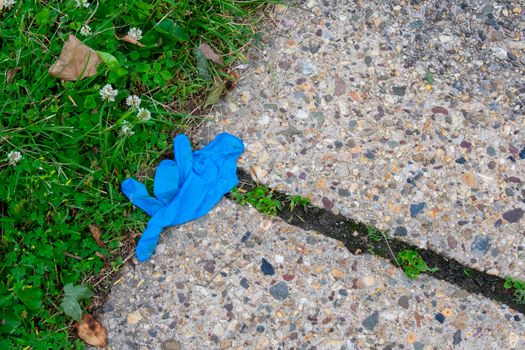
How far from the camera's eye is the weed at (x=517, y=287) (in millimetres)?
2562

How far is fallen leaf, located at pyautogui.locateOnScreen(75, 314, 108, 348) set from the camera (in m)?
2.48

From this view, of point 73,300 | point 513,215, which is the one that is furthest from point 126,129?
point 513,215

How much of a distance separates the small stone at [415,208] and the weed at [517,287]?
0.42m

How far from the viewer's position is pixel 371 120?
2.81 meters

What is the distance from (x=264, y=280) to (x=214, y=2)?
1198mm

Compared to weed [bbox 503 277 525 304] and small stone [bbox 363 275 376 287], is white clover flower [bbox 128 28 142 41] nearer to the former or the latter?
small stone [bbox 363 275 376 287]

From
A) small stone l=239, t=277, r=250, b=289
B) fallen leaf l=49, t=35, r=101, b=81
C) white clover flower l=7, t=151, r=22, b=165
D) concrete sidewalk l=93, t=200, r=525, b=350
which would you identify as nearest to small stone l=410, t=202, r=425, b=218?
concrete sidewalk l=93, t=200, r=525, b=350

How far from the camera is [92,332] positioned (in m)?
2.49

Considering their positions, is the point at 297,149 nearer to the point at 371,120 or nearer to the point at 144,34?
the point at 371,120

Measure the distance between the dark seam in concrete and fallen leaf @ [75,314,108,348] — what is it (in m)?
0.77

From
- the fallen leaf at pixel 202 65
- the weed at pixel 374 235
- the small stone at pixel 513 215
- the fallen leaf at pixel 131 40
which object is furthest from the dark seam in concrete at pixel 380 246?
the fallen leaf at pixel 131 40

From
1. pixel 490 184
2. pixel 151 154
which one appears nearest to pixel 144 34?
pixel 151 154

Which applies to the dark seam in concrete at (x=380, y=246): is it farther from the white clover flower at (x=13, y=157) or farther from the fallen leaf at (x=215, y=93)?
the white clover flower at (x=13, y=157)

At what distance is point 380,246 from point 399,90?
0.68 meters
